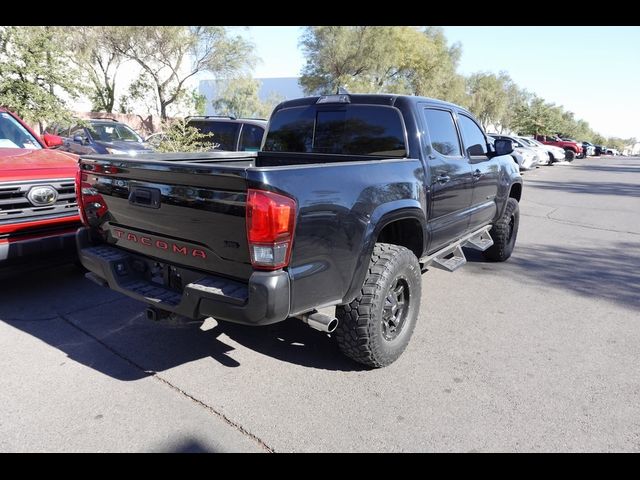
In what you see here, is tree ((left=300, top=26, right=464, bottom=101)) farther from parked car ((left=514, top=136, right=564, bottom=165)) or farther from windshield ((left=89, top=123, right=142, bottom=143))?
windshield ((left=89, top=123, right=142, bottom=143))

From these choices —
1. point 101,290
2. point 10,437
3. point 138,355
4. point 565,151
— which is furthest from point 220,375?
point 565,151

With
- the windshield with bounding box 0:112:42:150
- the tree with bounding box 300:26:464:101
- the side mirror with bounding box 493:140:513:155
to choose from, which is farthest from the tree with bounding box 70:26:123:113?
the side mirror with bounding box 493:140:513:155

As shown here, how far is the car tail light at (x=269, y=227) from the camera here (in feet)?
7.91

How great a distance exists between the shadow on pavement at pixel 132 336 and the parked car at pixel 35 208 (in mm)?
511

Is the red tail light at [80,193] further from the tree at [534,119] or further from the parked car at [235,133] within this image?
the tree at [534,119]

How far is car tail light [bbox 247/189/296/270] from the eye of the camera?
2.41 metres

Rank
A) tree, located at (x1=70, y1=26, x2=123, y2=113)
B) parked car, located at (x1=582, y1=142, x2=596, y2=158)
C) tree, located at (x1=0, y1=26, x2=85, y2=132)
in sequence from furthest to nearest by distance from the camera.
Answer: parked car, located at (x1=582, y1=142, x2=596, y2=158) → tree, located at (x1=70, y1=26, x2=123, y2=113) → tree, located at (x1=0, y1=26, x2=85, y2=132)

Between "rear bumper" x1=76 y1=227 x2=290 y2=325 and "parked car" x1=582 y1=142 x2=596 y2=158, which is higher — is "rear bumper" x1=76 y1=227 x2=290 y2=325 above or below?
below

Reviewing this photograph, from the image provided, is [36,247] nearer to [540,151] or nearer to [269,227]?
[269,227]

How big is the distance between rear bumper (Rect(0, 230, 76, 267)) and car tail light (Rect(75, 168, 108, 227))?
2.85ft

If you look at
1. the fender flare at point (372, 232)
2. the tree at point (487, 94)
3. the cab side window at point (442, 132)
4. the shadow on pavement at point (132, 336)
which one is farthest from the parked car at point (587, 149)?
the shadow on pavement at point (132, 336)

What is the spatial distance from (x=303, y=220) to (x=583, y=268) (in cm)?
511
